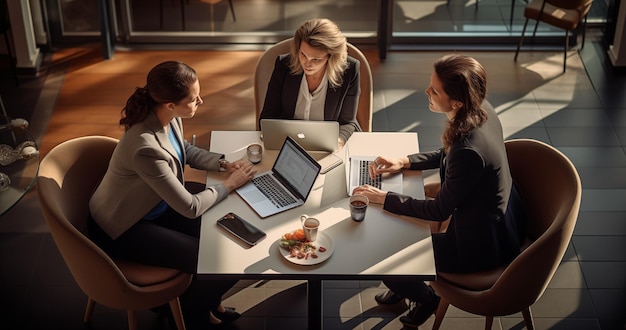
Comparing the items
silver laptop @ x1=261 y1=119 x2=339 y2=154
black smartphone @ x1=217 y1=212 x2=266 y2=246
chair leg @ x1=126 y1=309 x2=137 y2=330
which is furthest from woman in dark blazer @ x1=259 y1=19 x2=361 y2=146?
chair leg @ x1=126 y1=309 x2=137 y2=330

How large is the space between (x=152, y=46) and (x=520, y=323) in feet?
12.7

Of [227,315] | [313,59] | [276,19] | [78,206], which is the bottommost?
[227,315]

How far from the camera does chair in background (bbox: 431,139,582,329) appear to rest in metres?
3.31

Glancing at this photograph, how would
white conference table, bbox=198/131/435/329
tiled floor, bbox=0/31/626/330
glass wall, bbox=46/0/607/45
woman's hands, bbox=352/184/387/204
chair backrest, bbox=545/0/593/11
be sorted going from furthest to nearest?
1. glass wall, bbox=46/0/607/45
2. chair backrest, bbox=545/0/593/11
3. tiled floor, bbox=0/31/626/330
4. woman's hands, bbox=352/184/387/204
5. white conference table, bbox=198/131/435/329

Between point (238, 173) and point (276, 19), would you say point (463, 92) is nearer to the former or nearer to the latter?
point (238, 173)

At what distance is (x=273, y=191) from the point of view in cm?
366

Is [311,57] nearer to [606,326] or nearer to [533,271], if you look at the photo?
[533,271]

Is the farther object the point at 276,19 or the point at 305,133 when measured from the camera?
the point at 276,19

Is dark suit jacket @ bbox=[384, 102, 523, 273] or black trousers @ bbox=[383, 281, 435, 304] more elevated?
dark suit jacket @ bbox=[384, 102, 523, 273]

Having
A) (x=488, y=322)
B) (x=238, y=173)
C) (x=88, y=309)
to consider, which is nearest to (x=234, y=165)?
(x=238, y=173)

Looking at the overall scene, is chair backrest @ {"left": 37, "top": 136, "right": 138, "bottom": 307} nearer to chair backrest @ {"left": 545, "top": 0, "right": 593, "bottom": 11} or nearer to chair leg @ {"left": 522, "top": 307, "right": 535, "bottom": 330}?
chair leg @ {"left": 522, "top": 307, "right": 535, "bottom": 330}

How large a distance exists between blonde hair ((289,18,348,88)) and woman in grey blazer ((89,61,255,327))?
2.18 feet

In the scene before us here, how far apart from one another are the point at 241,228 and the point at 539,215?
130 centimetres

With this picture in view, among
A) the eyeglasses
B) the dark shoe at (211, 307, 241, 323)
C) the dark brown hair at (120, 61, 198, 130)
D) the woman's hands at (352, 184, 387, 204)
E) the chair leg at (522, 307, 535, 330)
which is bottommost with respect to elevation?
the dark shoe at (211, 307, 241, 323)
